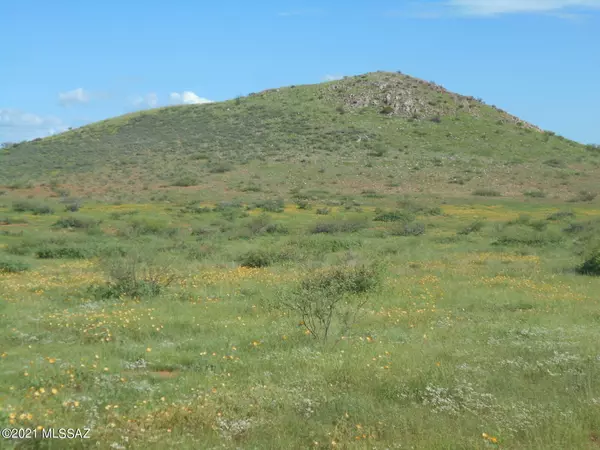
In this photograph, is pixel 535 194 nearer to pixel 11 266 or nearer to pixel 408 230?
pixel 408 230

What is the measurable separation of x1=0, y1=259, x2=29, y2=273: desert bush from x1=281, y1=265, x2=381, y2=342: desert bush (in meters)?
Result: 9.89

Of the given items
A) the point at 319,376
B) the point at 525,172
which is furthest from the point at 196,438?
the point at 525,172

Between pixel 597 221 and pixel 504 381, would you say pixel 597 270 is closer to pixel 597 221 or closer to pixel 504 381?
pixel 504 381

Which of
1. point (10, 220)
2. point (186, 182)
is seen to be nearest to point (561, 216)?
point (10, 220)

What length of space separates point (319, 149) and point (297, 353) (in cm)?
6174

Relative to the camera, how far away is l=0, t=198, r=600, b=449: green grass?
20.7 ft

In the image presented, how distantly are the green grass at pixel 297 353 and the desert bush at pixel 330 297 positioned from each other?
0.08 m

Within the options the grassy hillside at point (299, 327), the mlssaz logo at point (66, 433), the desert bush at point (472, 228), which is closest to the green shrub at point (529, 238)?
the grassy hillside at point (299, 327)

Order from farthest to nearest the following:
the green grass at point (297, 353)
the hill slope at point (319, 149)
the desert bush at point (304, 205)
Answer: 1. the hill slope at point (319, 149)
2. the desert bush at point (304, 205)
3. the green grass at point (297, 353)

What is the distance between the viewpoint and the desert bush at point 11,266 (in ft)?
62.1

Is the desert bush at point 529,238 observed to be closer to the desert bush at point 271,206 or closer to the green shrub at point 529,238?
the green shrub at point 529,238

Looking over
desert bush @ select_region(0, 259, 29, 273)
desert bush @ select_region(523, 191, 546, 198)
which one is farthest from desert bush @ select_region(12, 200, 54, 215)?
desert bush @ select_region(523, 191, 546, 198)

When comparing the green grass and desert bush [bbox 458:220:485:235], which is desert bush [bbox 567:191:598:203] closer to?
desert bush [bbox 458:220:485:235]

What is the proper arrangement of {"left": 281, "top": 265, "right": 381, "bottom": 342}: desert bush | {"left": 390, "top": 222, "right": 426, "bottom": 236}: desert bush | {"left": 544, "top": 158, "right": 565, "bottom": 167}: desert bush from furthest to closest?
{"left": 544, "top": 158, "right": 565, "bottom": 167}: desert bush, {"left": 390, "top": 222, "right": 426, "bottom": 236}: desert bush, {"left": 281, "top": 265, "right": 381, "bottom": 342}: desert bush
